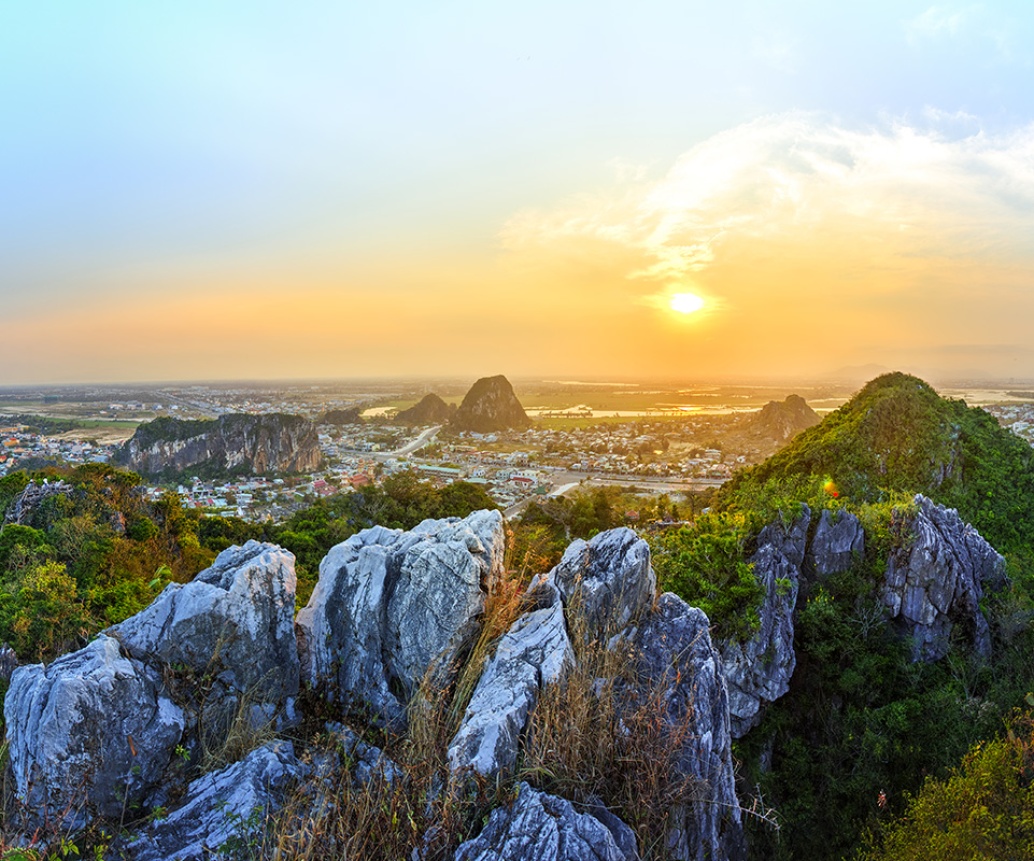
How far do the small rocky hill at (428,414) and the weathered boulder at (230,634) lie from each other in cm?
8636

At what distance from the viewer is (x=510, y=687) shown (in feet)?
15.4

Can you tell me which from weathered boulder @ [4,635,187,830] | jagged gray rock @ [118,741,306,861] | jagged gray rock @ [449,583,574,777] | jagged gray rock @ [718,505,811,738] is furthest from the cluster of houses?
jagged gray rock @ [718,505,811,738]

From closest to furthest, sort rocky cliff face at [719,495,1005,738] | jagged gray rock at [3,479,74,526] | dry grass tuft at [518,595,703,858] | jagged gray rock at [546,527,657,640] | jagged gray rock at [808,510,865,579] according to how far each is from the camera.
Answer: dry grass tuft at [518,595,703,858]
jagged gray rock at [546,527,657,640]
rocky cliff face at [719,495,1005,738]
jagged gray rock at [808,510,865,579]
jagged gray rock at [3,479,74,526]

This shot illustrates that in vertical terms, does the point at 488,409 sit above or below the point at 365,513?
above

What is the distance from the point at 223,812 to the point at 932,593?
486 inches

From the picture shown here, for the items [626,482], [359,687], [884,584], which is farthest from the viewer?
[626,482]

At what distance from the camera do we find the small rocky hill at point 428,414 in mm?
92438

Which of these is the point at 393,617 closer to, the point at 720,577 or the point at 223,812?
the point at 223,812

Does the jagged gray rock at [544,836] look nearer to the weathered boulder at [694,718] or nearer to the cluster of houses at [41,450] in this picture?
the weathered boulder at [694,718]

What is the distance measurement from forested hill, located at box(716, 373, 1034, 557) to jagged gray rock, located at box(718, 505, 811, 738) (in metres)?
5.99

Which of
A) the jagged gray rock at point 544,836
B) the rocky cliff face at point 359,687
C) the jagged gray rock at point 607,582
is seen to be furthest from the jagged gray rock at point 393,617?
the jagged gray rock at point 544,836

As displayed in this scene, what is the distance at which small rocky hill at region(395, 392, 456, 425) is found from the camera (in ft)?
303

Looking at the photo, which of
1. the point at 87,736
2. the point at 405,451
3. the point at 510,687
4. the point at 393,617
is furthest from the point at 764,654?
the point at 405,451

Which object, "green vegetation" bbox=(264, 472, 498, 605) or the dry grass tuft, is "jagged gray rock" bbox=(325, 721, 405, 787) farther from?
"green vegetation" bbox=(264, 472, 498, 605)
